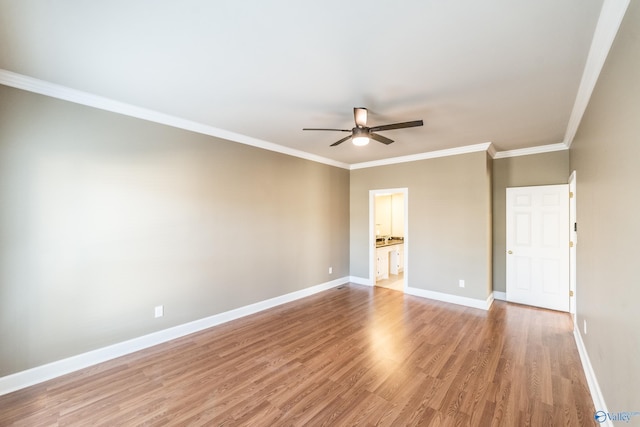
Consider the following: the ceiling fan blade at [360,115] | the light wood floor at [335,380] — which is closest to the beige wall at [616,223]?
the light wood floor at [335,380]

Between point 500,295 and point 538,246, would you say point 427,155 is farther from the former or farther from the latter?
point 500,295

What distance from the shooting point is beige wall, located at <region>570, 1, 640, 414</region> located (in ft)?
4.50

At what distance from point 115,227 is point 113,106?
52.2 inches

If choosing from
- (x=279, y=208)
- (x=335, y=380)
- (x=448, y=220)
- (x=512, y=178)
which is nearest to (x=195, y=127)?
(x=279, y=208)

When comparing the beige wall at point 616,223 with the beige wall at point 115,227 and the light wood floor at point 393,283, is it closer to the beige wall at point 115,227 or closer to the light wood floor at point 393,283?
the light wood floor at point 393,283

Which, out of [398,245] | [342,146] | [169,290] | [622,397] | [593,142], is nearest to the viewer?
[622,397]

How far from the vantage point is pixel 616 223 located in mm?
1687

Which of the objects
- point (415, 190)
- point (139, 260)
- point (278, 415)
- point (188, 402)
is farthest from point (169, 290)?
point (415, 190)

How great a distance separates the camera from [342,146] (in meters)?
4.57

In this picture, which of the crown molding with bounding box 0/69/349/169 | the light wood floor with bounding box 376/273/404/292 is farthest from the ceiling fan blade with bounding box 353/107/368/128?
the light wood floor with bounding box 376/273/404/292

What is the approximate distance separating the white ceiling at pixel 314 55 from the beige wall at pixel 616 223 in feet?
1.18

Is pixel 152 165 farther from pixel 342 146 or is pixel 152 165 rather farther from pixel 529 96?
pixel 529 96

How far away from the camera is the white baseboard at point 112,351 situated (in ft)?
7.76

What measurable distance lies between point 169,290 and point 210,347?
0.88 meters
